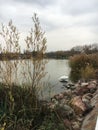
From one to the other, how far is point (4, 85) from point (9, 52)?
2.14 ft

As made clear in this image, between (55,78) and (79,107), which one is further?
(55,78)

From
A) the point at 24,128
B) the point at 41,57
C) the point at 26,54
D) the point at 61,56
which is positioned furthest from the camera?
the point at 61,56

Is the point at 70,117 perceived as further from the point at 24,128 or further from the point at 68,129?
the point at 24,128

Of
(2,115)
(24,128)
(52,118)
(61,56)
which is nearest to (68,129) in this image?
(52,118)

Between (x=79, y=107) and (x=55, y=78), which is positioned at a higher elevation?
(x=79, y=107)

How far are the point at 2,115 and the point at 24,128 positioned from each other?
19.2 inches

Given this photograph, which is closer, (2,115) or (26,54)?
(2,115)

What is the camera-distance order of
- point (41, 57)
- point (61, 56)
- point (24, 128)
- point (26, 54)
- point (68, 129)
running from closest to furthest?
1. point (24, 128)
2. point (68, 129)
3. point (41, 57)
4. point (26, 54)
5. point (61, 56)

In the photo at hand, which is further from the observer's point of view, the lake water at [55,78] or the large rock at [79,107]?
the lake water at [55,78]

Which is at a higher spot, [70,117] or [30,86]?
[30,86]

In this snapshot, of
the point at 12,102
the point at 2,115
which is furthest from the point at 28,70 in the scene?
the point at 2,115

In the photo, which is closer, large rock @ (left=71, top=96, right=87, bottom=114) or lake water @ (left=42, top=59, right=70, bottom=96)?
large rock @ (left=71, top=96, right=87, bottom=114)

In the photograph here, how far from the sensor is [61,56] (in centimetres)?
4703

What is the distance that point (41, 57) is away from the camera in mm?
5156
